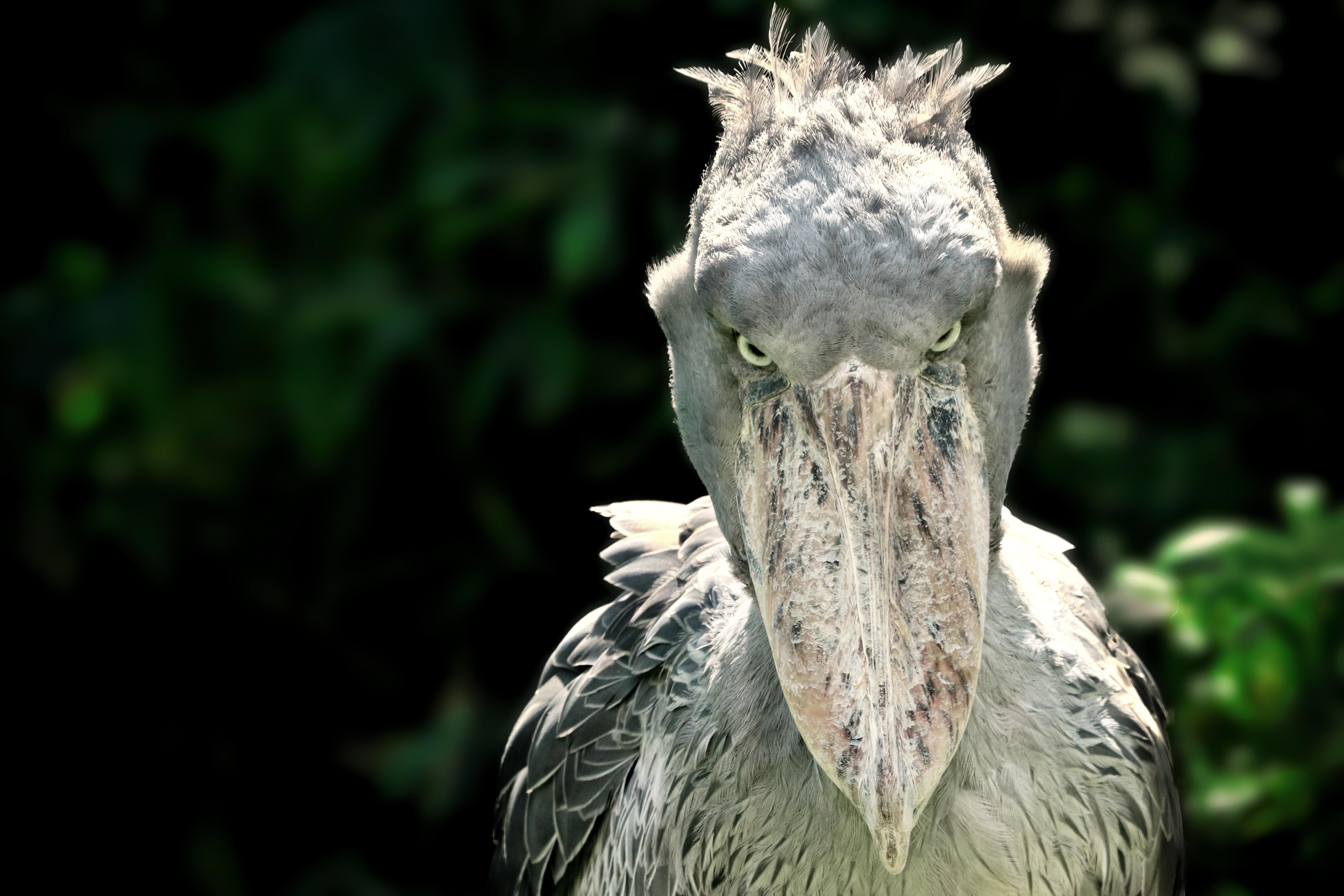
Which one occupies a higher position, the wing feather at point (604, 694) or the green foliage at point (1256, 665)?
the green foliage at point (1256, 665)

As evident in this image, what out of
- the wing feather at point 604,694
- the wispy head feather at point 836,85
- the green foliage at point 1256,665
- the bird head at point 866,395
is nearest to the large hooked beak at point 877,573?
the bird head at point 866,395

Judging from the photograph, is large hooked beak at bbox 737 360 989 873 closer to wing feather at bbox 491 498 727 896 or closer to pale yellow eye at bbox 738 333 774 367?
pale yellow eye at bbox 738 333 774 367

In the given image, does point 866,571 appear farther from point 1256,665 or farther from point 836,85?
Answer: point 1256,665

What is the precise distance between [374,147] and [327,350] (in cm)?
46

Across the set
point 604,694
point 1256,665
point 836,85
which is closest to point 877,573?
point 836,85

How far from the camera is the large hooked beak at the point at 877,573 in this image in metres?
1.20

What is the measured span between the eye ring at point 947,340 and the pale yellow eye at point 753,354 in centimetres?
15

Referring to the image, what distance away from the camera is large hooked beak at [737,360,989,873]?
1.20 metres

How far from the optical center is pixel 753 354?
1.32m

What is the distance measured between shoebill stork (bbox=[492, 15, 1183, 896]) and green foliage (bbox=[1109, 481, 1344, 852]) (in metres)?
0.86

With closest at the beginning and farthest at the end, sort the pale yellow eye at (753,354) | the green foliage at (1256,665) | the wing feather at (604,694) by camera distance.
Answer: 1. the pale yellow eye at (753,354)
2. the wing feather at (604,694)
3. the green foliage at (1256,665)

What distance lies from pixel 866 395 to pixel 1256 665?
5.76 feet

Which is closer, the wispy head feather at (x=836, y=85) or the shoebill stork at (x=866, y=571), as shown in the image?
the shoebill stork at (x=866, y=571)

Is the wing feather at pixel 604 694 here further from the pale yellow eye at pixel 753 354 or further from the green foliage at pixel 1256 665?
the green foliage at pixel 1256 665
